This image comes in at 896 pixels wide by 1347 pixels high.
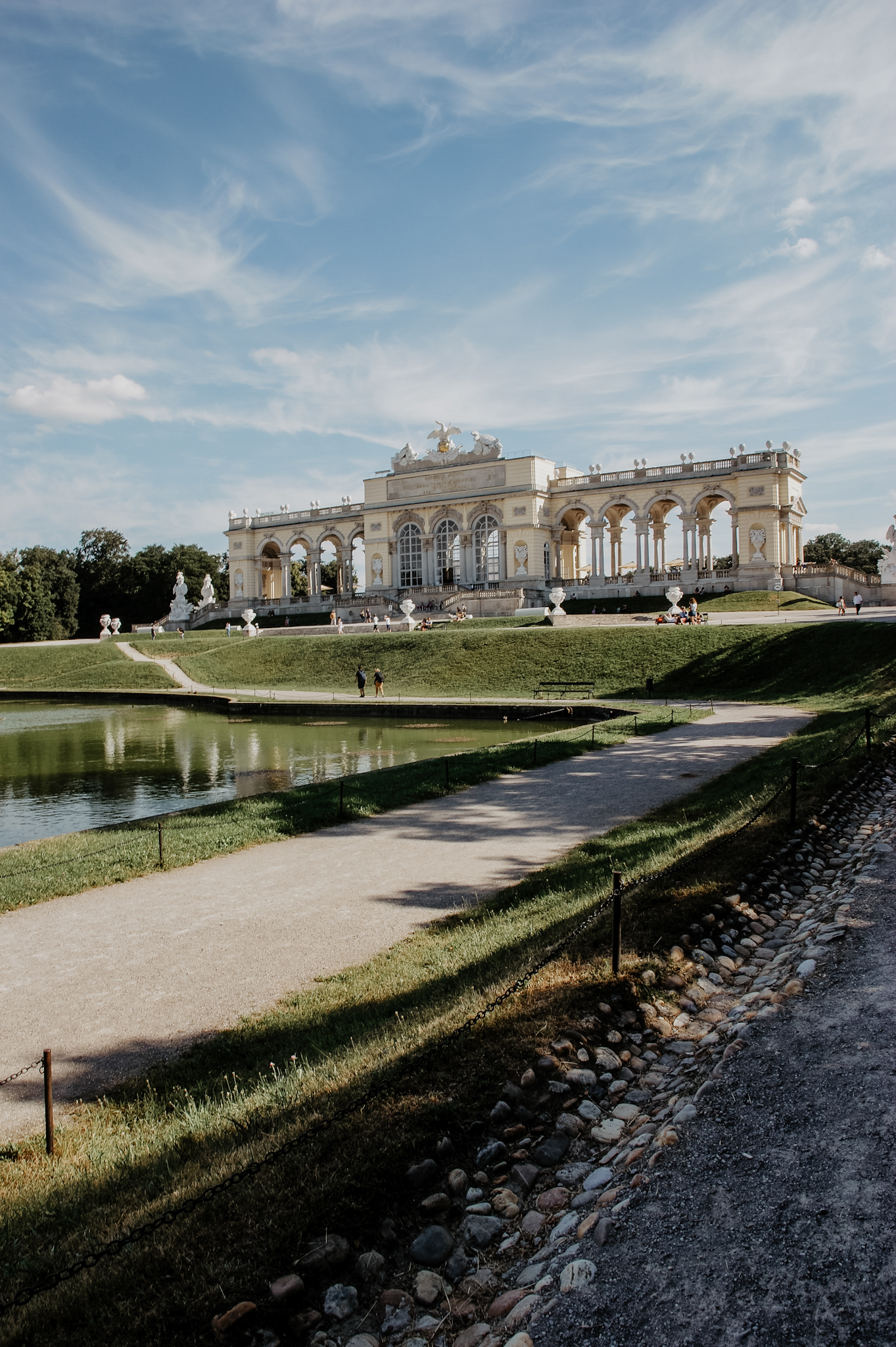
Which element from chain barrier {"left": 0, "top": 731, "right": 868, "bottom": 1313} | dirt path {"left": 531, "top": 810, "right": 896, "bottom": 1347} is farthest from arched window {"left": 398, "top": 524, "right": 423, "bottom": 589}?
dirt path {"left": 531, "top": 810, "right": 896, "bottom": 1347}

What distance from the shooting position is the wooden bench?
34.2 m

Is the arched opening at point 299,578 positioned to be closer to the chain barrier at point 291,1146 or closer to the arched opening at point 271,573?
the arched opening at point 271,573

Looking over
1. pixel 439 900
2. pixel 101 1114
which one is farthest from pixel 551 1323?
pixel 439 900

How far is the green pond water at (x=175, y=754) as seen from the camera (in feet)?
54.4

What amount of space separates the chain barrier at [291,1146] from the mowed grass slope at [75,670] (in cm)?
4012

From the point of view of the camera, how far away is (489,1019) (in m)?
5.36

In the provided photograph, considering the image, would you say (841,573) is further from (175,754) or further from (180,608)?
(180,608)

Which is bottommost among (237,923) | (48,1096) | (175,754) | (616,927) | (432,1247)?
(175,754)

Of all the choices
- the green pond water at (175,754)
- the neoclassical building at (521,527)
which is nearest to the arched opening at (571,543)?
the neoclassical building at (521,527)

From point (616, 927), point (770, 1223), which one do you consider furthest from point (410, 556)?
point (770, 1223)

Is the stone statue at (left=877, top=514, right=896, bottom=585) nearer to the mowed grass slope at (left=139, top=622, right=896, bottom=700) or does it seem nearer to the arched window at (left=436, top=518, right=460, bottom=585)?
the mowed grass slope at (left=139, top=622, right=896, bottom=700)

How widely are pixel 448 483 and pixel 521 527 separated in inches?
315

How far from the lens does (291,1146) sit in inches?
159

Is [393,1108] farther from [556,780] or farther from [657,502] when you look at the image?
[657,502]
